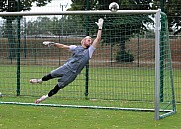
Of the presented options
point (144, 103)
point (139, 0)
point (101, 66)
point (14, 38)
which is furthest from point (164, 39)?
point (139, 0)

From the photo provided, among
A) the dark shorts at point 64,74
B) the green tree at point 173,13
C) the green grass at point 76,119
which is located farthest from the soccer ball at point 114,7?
the green tree at point 173,13

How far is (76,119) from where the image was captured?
39.3 ft

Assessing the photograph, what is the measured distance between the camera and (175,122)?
462 inches

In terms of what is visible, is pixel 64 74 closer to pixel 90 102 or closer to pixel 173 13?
pixel 90 102

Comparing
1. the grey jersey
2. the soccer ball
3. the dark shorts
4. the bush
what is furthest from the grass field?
the soccer ball

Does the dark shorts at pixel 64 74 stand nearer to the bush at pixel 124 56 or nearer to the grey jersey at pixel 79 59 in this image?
the grey jersey at pixel 79 59

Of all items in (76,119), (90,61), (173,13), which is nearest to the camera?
(76,119)

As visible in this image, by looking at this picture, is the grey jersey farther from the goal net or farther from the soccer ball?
the goal net

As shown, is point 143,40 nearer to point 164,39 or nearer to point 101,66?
point 101,66

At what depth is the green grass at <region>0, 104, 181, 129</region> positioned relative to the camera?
11.1 m

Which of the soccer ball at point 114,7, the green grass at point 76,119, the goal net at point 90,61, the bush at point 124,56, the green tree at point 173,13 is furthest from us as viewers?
the green tree at point 173,13

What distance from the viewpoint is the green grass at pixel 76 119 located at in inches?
438

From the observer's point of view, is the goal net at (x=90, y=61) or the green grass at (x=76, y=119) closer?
the green grass at (x=76, y=119)

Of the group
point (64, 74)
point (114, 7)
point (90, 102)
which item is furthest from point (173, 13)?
point (64, 74)
